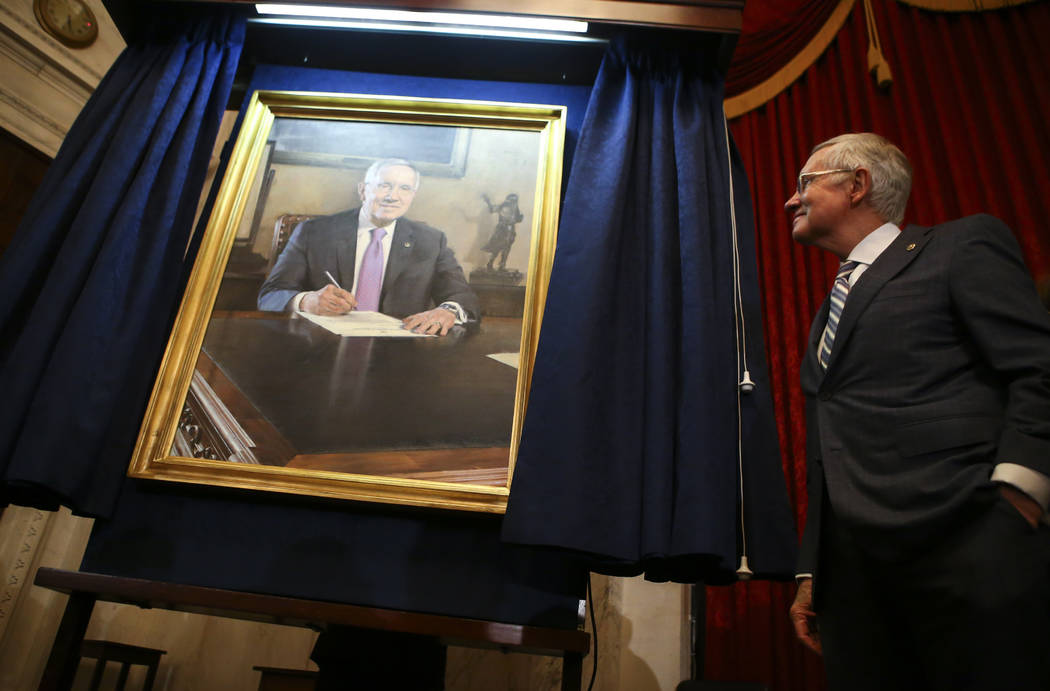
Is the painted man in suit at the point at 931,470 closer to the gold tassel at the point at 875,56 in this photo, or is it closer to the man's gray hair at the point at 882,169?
the man's gray hair at the point at 882,169

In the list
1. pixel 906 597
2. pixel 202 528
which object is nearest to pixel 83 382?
pixel 202 528

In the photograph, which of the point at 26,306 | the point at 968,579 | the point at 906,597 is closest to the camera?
the point at 968,579

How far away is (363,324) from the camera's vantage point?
1.96m

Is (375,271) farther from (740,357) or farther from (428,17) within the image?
(740,357)

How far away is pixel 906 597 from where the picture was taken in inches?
49.2

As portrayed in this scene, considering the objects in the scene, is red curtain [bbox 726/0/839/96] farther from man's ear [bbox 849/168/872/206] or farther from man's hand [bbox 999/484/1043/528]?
man's hand [bbox 999/484/1043/528]

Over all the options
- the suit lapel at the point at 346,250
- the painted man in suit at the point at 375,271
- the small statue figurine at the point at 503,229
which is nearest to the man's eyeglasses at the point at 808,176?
the small statue figurine at the point at 503,229

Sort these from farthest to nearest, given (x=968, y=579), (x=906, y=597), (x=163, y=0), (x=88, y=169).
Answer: (x=163, y=0)
(x=88, y=169)
(x=906, y=597)
(x=968, y=579)

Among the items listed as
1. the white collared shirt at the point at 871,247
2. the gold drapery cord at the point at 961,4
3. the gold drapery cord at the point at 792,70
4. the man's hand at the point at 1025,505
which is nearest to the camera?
the man's hand at the point at 1025,505

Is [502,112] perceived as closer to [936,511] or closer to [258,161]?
[258,161]

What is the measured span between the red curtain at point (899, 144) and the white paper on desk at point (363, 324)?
1.93 metres

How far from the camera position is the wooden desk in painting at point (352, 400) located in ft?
5.82

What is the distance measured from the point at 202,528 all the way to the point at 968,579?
158 centimetres

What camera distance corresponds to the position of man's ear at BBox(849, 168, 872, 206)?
1745mm
